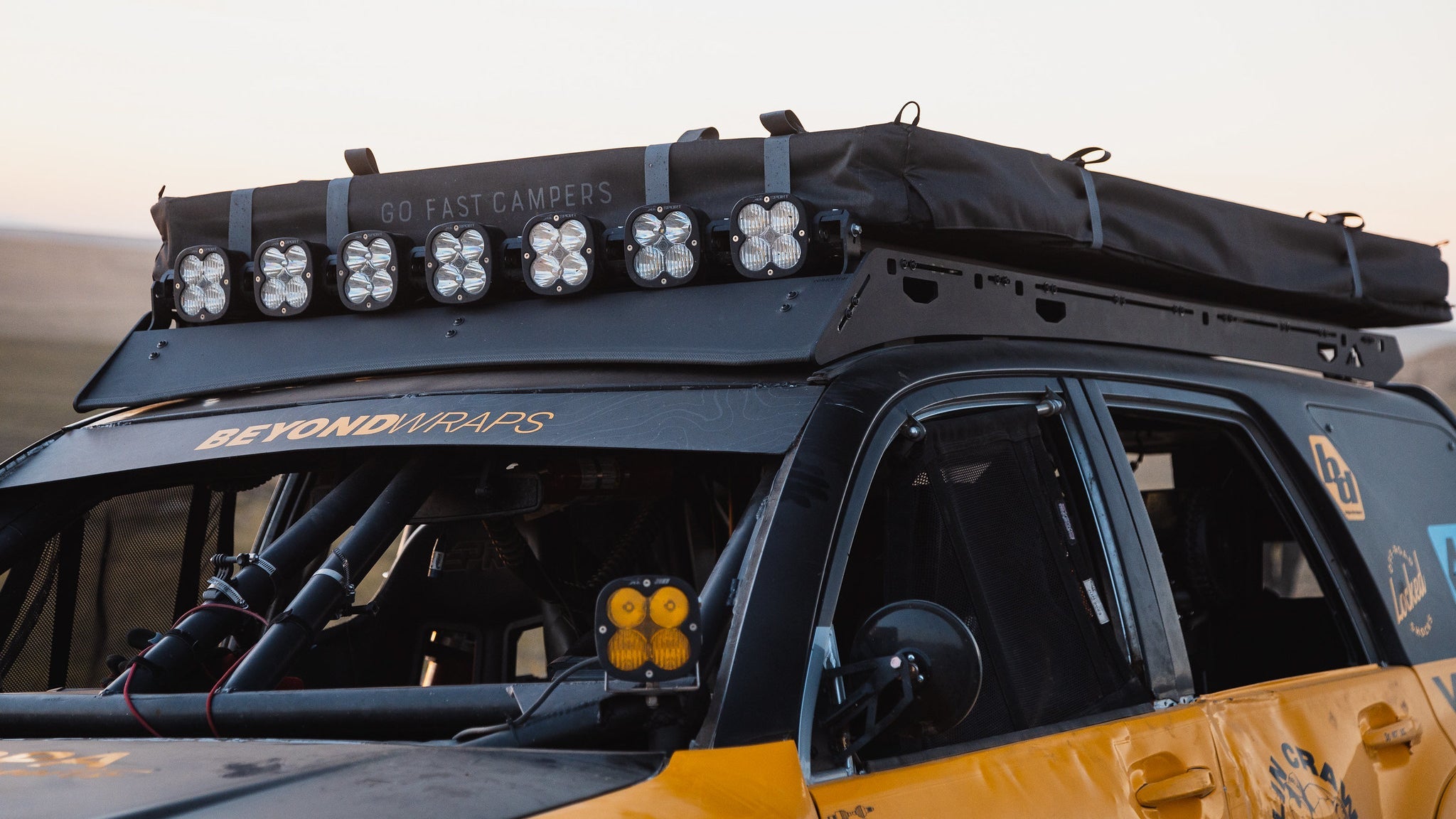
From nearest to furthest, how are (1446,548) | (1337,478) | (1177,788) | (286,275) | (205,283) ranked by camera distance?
(1177,788)
(286,275)
(205,283)
(1337,478)
(1446,548)

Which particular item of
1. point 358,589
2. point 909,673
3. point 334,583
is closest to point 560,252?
point 334,583

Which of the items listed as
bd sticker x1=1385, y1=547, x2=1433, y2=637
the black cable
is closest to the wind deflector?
the black cable

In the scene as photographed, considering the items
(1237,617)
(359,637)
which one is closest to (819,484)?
(359,637)

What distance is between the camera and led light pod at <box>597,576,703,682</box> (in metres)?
1.87

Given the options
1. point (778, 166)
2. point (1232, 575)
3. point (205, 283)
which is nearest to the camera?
point (778, 166)

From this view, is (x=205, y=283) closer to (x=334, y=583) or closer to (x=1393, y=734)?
(x=334, y=583)

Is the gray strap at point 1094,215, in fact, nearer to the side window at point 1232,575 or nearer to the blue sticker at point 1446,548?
the side window at point 1232,575

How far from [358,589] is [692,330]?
4.50 ft

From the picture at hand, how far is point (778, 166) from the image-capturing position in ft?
9.07

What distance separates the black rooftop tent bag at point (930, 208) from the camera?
2721 millimetres

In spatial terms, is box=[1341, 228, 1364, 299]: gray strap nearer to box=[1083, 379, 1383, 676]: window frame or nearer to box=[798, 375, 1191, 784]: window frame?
box=[1083, 379, 1383, 676]: window frame

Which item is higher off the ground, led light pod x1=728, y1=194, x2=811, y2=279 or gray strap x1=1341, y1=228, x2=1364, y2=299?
gray strap x1=1341, y1=228, x2=1364, y2=299

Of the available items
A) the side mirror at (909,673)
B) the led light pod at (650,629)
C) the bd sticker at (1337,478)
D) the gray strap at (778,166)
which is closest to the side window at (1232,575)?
the bd sticker at (1337,478)

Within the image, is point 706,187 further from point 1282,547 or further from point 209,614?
point 1282,547
